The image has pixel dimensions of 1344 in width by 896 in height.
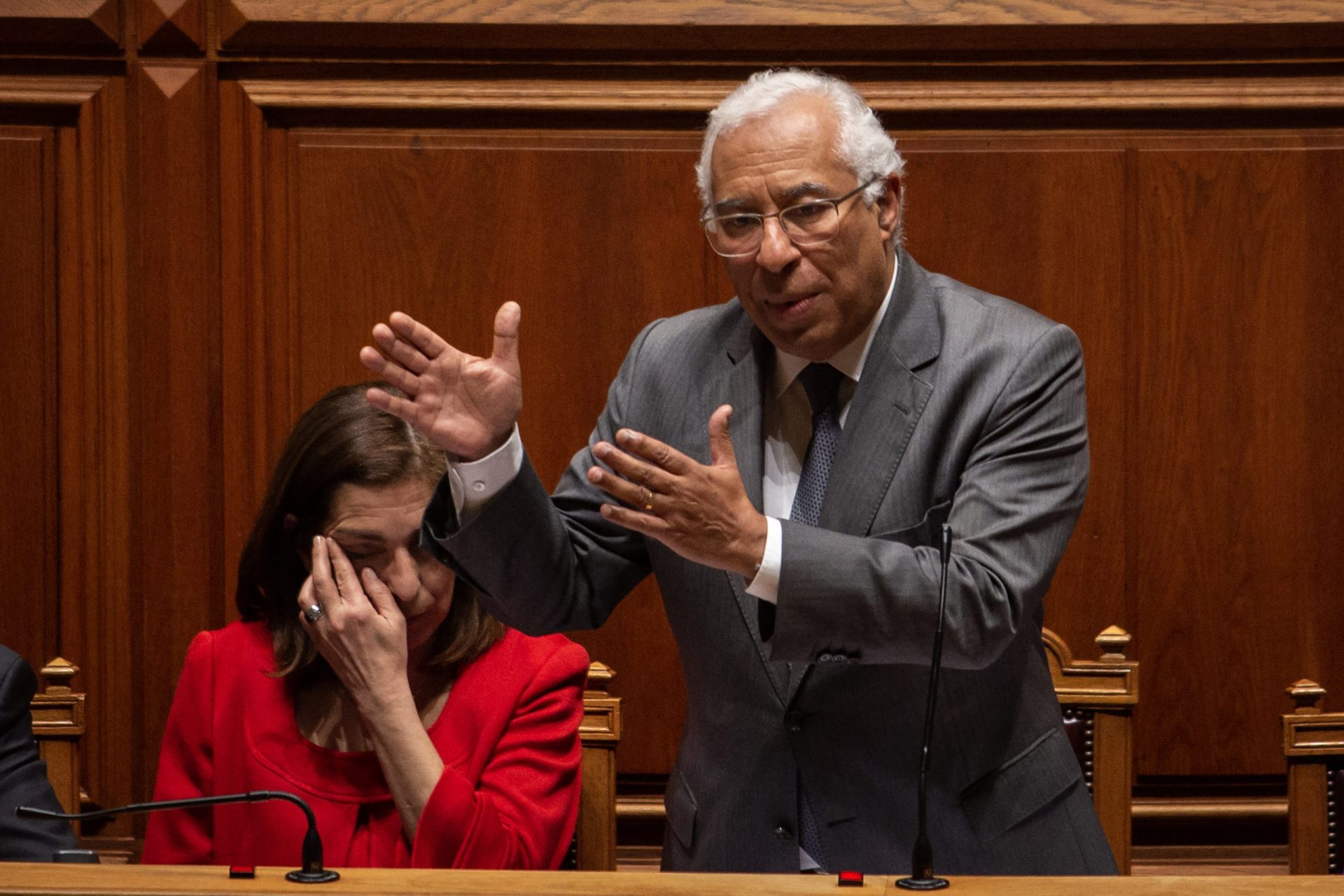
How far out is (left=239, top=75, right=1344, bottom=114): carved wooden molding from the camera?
8.73 feet

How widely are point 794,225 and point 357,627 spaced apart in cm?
75

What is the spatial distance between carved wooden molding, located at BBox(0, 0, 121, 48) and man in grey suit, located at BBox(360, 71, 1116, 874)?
146 cm

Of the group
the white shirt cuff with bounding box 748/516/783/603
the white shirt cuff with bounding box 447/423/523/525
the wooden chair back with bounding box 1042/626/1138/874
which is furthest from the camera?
the wooden chair back with bounding box 1042/626/1138/874

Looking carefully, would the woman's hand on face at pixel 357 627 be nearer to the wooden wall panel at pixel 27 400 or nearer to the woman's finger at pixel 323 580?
the woman's finger at pixel 323 580

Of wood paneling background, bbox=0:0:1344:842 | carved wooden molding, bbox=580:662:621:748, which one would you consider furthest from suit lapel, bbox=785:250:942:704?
wood paneling background, bbox=0:0:1344:842

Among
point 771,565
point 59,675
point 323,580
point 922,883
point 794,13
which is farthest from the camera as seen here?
point 794,13

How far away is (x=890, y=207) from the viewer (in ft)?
5.70

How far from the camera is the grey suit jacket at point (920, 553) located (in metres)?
1.58

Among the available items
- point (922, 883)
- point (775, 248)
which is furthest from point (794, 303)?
point (922, 883)

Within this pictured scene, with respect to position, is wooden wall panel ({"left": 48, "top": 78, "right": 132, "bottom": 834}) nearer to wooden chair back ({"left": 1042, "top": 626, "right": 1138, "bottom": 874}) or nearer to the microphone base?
wooden chair back ({"left": 1042, "top": 626, "right": 1138, "bottom": 874})

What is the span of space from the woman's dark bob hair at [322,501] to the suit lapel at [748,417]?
0.46m

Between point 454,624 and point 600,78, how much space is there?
1.14 metres

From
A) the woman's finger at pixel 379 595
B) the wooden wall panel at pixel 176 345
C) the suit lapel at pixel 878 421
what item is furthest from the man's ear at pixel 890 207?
the wooden wall panel at pixel 176 345

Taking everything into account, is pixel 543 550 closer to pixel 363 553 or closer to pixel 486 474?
pixel 486 474
